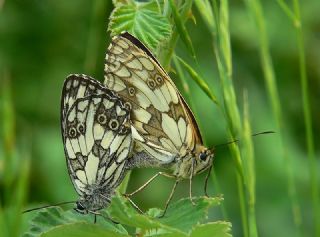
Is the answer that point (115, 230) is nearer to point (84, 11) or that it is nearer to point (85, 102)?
point (85, 102)

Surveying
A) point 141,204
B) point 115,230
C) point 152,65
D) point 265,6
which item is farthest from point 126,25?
point 265,6

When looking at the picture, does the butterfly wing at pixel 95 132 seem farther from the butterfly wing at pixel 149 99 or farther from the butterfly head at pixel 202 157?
the butterfly head at pixel 202 157

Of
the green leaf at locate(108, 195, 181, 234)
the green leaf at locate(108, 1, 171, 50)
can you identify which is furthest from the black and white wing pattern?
the green leaf at locate(108, 195, 181, 234)

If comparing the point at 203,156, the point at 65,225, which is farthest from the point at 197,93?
the point at 65,225

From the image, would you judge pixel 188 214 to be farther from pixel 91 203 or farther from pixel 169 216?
pixel 91 203

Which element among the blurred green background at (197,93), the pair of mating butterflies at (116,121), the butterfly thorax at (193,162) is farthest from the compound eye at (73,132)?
the blurred green background at (197,93)

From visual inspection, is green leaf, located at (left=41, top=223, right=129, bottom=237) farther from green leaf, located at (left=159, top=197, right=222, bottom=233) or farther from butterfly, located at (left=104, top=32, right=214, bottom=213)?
butterfly, located at (left=104, top=32, right=214, bottom=213)
